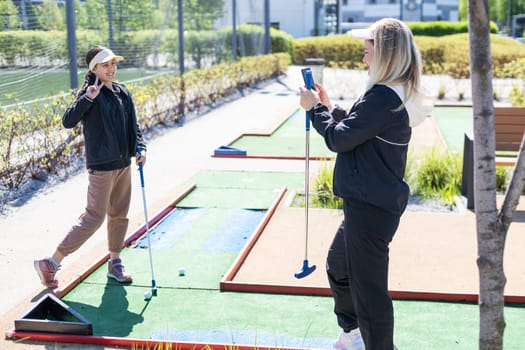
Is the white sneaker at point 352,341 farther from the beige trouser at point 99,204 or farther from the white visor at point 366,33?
the beige trouser at point 99,204

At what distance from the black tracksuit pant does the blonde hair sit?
615 millimetres

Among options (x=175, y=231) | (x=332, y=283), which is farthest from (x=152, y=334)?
(x=175, y=231)

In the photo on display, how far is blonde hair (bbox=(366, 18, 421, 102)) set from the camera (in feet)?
11.0

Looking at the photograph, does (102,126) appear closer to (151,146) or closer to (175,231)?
(175,231)

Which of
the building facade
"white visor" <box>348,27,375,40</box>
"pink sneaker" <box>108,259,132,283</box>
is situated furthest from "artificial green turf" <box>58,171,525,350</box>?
the building facade

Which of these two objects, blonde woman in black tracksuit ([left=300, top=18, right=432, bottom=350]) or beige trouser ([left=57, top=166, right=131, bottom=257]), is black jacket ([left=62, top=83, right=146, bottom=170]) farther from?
blonde woman in black tracksuit ([left=300, top=18, right=432, bottom=350])

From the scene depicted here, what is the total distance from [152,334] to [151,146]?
23.0 ft

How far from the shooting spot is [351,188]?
11.5 ft

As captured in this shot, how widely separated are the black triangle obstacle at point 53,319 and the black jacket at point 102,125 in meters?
1.01

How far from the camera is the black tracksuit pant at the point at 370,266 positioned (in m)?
3.49

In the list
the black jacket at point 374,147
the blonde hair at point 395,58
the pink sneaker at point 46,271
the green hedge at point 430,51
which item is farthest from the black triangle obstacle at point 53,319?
the green hedge at point 430,51

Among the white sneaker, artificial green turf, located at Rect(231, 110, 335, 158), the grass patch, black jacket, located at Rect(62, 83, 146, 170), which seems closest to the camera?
the white sneaker

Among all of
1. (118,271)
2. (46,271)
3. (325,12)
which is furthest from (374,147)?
(325,12)

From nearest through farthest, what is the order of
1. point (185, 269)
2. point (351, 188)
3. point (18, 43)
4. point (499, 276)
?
1. point (499, 276)
2. point (351, 188)
3. point (185, 269)
4. point (18, 43)
